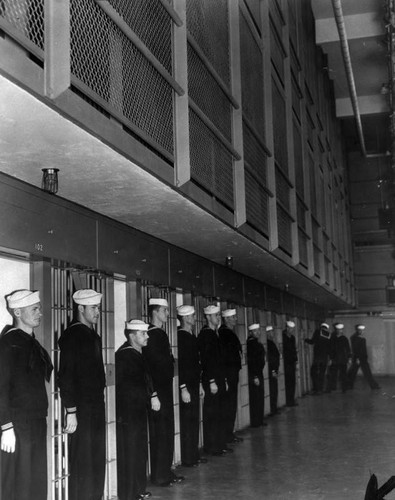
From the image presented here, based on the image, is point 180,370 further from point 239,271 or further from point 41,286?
point 239,271

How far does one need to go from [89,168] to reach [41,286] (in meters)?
1.28

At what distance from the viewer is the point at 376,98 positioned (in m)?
21.6

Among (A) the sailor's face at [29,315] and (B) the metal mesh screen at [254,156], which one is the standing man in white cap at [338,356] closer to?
(B) the metal mesh screen at [254,156]

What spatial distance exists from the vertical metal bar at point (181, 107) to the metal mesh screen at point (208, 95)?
1.19 ft

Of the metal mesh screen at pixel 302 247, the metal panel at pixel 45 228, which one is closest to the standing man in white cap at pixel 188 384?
the metal panel at pixel 45 228

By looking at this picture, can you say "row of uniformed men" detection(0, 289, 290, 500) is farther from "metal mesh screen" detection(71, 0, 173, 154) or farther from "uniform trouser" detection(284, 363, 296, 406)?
"uniform trouser" detection(284, 363, 296, 406)

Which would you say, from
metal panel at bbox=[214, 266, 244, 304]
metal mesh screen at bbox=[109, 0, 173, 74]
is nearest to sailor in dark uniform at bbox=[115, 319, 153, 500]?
metal mesh screen at bbox=[109, 0, 173, 74]

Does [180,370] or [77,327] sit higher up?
[77,327]

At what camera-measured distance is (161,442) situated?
7.65m

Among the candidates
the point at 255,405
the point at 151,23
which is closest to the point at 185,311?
the point at 151,23

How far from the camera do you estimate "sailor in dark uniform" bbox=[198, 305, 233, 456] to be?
9.45 meters

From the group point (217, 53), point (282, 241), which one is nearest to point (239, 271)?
point (282, 241)

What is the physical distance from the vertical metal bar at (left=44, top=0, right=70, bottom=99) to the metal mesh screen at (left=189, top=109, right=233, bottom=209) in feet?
8.64

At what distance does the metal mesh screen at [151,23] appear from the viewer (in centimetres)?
503
